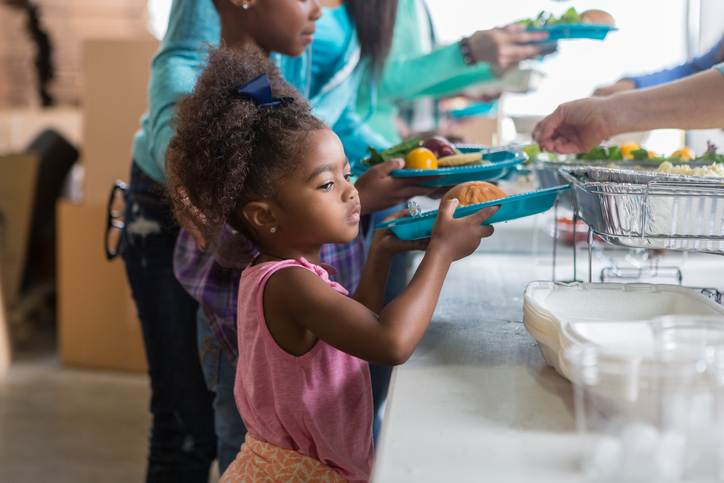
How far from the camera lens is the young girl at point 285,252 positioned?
0.77m

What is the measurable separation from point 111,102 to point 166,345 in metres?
1.70

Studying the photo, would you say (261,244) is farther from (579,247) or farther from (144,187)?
(579,247)

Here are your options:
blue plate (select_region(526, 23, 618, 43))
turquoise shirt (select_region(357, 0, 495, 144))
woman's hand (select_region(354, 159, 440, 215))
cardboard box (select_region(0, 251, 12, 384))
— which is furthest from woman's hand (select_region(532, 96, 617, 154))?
cardboard box (select_region(0, 251, 12, 384))

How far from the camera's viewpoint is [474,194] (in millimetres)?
840

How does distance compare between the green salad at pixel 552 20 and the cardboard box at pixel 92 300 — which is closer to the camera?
the green salad at pixel 552 20

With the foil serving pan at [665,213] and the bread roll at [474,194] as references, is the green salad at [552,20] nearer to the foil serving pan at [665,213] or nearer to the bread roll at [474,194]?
the bread roll at [474,194]

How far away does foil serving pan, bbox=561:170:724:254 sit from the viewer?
0.66 m

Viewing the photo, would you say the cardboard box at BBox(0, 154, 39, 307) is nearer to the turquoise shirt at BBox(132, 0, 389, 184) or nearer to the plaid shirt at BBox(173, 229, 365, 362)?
the turquoise shirt at BBox(132, 0, 389, 184)

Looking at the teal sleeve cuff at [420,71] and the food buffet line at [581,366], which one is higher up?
the teal sleeve cuff at [420,71]

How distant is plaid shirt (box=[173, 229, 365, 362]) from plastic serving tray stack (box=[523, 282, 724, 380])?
1.45ft

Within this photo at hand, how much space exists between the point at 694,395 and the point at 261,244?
0.58 meters

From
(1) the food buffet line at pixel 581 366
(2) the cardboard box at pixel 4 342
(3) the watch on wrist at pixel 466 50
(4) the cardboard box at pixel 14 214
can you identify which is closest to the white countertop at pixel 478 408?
(1) the food buffet line at pixel 581 366

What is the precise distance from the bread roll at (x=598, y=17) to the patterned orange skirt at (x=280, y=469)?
43.2 inches

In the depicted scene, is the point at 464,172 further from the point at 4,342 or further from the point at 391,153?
the point at 4,342
